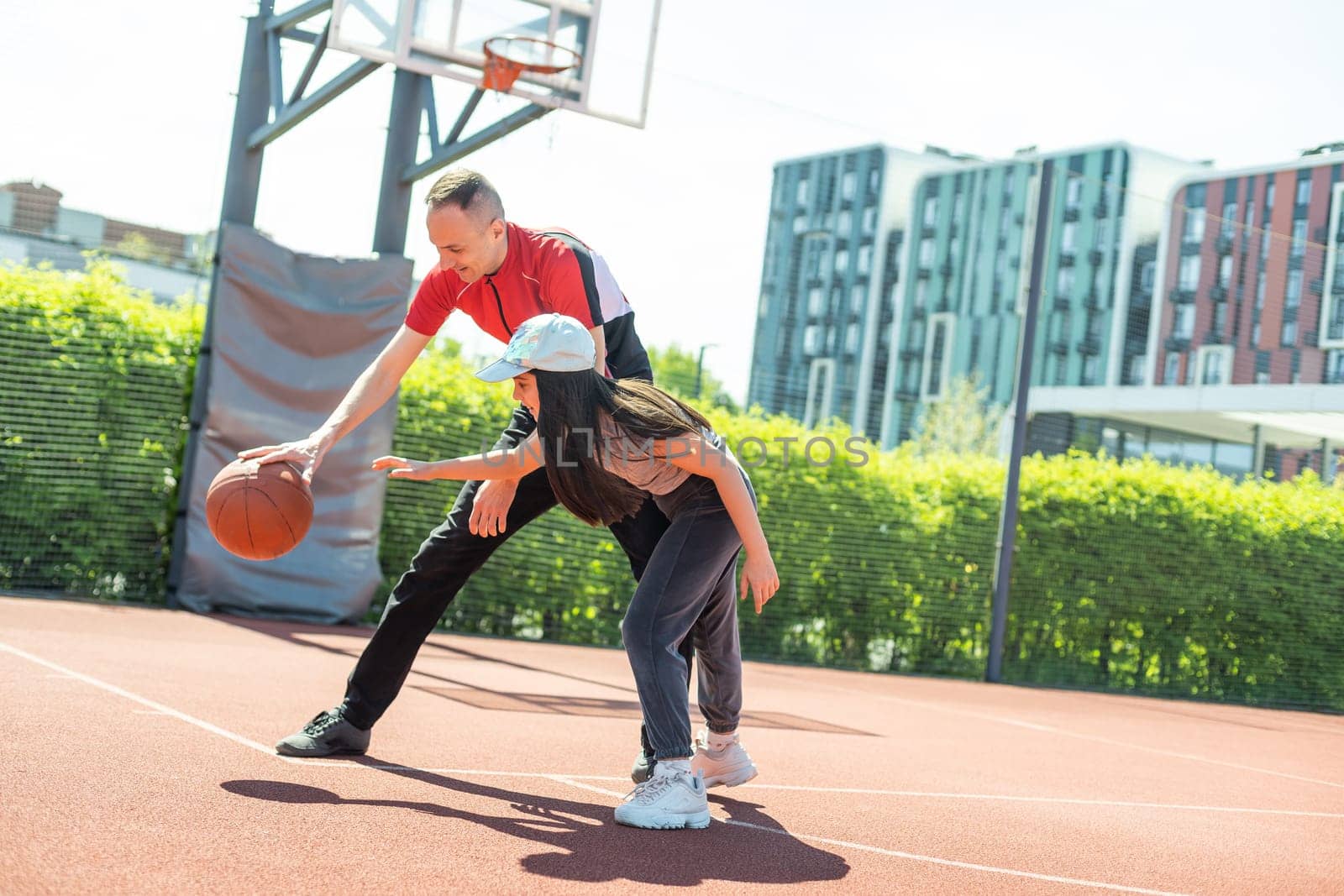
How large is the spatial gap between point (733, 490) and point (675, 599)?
0.34 metres

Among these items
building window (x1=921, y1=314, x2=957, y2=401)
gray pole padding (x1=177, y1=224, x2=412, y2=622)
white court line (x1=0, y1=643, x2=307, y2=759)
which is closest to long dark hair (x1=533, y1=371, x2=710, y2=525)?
white court line (x1=0, y1=643, x2=307, y2=759)

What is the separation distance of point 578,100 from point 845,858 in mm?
7192

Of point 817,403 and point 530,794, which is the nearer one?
point 530,794

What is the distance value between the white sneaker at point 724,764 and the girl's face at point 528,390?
1.34 meters

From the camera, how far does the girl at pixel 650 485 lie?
354 cm

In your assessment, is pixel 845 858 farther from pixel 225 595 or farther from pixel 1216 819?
pixel 225 595

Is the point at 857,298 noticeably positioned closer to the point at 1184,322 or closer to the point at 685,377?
the point at 1184,322

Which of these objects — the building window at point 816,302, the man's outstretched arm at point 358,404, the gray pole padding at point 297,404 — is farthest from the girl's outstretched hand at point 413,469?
the building window at point 816,302

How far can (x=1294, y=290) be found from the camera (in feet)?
56.1

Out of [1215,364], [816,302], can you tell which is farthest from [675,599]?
[816,302]

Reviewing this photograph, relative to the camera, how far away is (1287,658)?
1270cm

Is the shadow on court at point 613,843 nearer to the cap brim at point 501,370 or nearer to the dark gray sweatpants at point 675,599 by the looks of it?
the dark gray sweatpants at point 675,599

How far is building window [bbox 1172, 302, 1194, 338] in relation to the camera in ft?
180

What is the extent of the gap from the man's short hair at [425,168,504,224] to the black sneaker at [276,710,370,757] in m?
1.59
